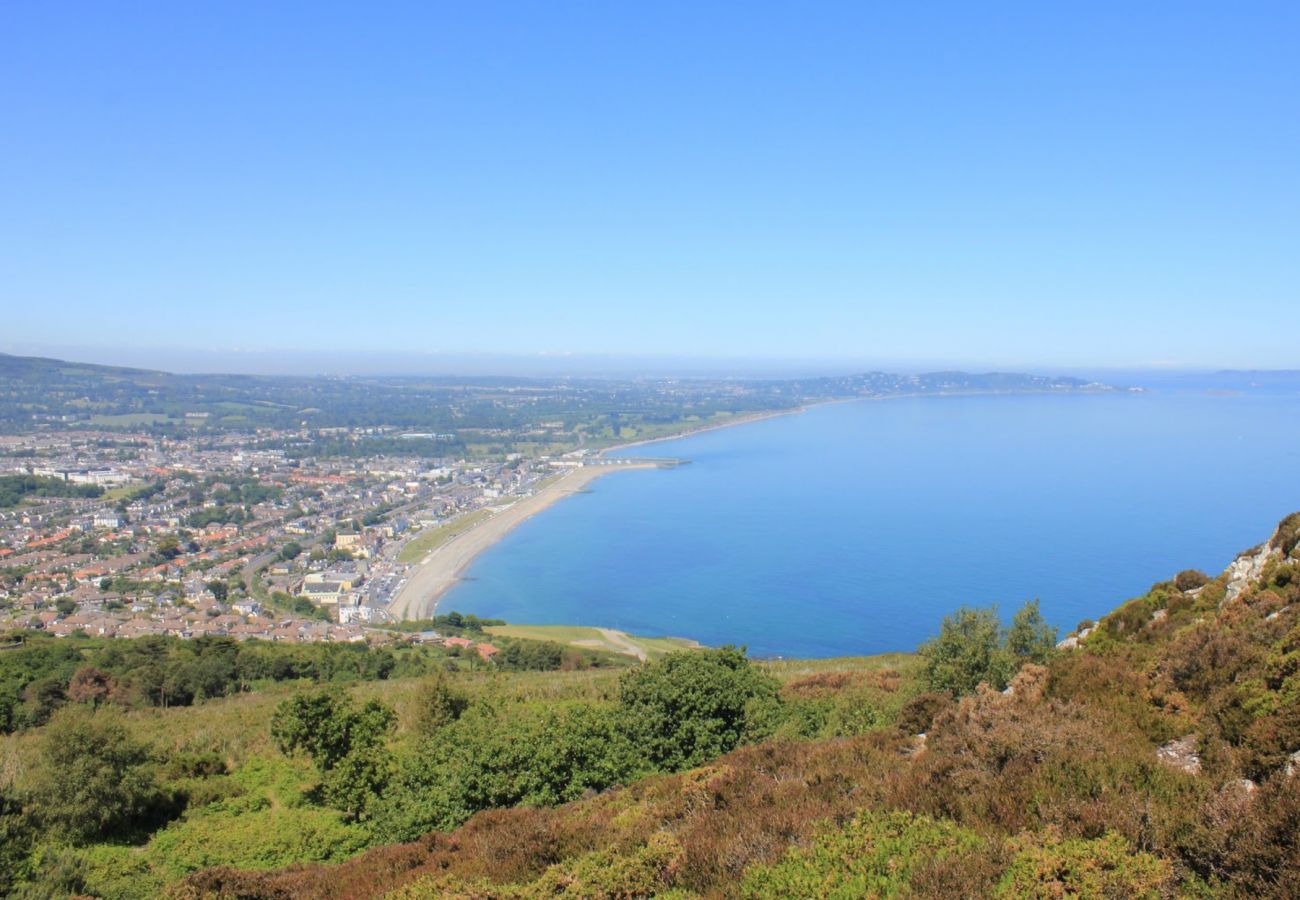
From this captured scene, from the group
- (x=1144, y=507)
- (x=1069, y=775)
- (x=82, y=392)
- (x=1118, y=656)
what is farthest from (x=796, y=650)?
(x=82, y=392)

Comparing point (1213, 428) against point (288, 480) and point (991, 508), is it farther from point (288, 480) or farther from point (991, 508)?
point (288, 480)

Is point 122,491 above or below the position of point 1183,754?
below

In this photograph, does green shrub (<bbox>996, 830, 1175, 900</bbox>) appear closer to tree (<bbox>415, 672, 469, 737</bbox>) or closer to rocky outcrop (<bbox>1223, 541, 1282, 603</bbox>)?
rocky outcrop (<bbox>1223, 541, 1282, 603</bbox>)

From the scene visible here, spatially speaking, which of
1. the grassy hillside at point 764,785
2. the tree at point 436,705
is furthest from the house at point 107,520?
the tree at point 436,705

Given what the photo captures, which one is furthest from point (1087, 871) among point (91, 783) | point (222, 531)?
point (222, 531)

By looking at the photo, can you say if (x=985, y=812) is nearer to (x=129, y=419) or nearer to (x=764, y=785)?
(x=764, y=785)

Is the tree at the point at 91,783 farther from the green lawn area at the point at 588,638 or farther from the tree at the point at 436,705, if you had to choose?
the green lawn area at the point at 588,638
